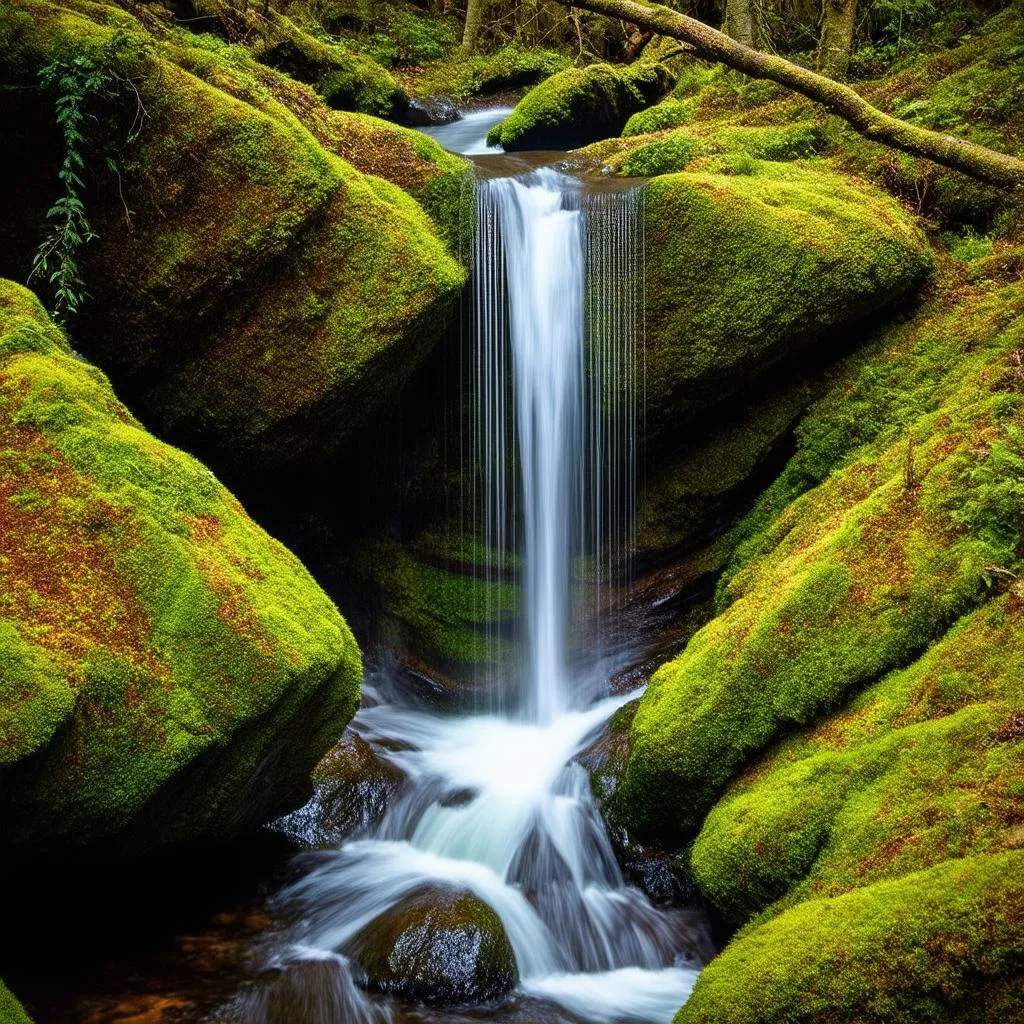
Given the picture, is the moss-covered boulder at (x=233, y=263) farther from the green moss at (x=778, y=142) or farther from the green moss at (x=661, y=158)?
the green moss at (x=778, y=142)

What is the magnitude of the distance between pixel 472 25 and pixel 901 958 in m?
21.6

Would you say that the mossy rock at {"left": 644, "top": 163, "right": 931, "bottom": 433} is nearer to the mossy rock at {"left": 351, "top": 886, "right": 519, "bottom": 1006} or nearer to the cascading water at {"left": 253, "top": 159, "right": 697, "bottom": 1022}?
the cascading water at {"left": 253, "top": 159, "right": 697, "bottom": 1022}

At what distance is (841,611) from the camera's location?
514cm

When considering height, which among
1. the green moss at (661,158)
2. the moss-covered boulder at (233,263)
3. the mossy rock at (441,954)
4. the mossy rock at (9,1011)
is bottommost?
the mossy rock at (441,954)

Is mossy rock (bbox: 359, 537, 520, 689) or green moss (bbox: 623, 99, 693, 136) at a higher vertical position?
green moss (bbox: 623, 99, 693, 136)

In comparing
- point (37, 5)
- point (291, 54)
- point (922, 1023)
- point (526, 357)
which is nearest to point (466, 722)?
point (526, 357)

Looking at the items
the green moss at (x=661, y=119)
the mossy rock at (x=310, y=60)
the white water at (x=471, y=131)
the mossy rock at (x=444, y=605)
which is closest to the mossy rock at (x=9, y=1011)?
the mossy rock at (x=444, y=605)

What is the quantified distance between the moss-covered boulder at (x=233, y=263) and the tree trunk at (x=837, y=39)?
23.1ft

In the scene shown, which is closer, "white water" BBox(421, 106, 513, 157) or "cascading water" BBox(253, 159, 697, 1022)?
"cascading water" BBox(253, 159, 697, 1022)

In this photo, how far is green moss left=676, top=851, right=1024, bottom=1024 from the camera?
9.43 ft

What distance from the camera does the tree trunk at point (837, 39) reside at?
11742 mm

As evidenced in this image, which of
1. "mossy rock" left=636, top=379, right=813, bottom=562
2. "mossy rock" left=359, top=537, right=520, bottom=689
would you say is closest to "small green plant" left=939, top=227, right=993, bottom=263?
"mossy rock" left=636, top=379, right=813, bottom=562

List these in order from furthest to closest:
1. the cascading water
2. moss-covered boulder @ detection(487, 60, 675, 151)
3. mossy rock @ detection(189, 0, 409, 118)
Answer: moss-covered boulder @ detection(487, 60, 675, 151) → mossy rock @ detection(189, 0, 409, 118) → the cascading water

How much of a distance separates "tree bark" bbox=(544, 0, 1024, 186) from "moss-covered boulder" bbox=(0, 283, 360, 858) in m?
7.06
